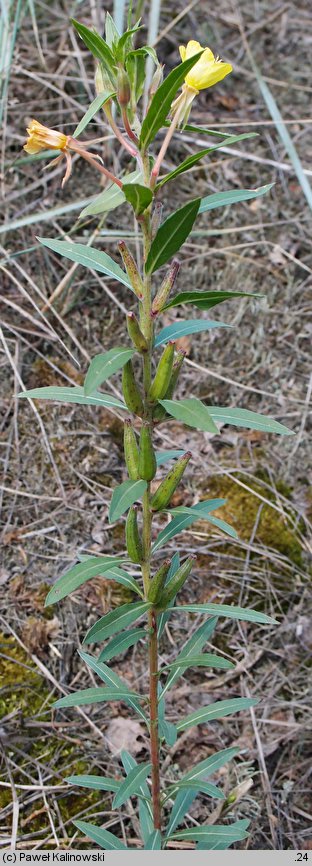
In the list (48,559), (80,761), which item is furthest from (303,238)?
(80,761)

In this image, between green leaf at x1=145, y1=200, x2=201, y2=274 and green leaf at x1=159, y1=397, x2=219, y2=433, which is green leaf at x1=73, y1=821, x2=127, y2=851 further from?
green leaf at x1=145, y1=200, x2=201, y2=274

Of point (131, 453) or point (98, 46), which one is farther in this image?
point (131, 453)

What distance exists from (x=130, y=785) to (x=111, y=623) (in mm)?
313

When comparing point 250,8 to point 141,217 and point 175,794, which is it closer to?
point 141,217

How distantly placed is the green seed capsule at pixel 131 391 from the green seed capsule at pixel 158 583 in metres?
0.26

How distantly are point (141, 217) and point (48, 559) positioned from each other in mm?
1236

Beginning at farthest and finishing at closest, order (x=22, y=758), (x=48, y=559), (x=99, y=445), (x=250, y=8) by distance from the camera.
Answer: (x=250, y=8) < (x=99, y=445) < (x=48, y=559) < (x=22, y=758)

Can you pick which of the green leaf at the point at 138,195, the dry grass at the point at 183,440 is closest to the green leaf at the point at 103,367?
the green leaf at the point at 138,195

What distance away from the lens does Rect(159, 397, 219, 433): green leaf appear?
110 centimetres

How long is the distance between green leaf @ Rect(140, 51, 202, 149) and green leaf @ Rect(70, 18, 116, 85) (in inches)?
3.4

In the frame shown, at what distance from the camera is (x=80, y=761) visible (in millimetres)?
1883

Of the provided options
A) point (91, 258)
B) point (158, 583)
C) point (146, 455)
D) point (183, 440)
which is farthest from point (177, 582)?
point (183, 440)

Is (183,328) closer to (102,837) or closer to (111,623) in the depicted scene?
(111,623)

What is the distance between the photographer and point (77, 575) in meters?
1.25
